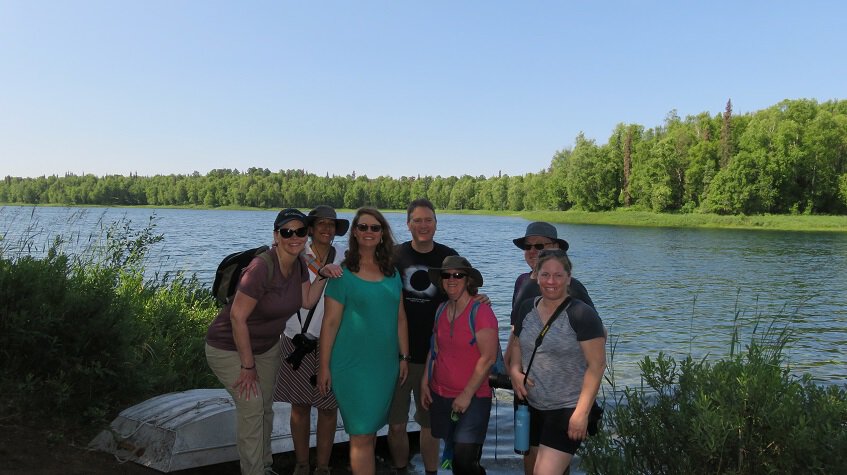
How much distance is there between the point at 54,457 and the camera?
4891 mm

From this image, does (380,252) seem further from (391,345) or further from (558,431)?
(558,431)

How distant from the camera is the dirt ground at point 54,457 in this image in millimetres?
4690

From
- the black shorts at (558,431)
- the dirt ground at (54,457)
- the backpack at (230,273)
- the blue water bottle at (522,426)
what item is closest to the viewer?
the black shorts at (558,431)

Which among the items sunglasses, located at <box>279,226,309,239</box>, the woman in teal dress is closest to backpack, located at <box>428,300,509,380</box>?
the woman in teal dress

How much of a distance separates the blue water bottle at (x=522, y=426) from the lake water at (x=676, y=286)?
2848 mm

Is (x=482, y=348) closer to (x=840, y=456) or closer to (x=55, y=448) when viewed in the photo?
(x=840, y=456)

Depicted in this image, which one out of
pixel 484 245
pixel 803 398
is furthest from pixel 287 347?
pixel 484 245

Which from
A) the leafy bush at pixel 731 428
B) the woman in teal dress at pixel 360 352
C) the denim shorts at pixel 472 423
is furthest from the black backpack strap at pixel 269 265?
the leafy bush at pixel 731 428

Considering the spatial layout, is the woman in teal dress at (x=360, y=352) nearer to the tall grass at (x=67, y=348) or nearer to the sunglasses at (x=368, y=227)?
the sunglasses at (x=368, y=227)

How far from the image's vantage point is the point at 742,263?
34.0 metres

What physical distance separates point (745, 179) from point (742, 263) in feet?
166

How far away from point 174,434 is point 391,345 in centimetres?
208

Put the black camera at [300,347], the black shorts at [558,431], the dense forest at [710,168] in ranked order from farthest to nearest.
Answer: the dense forest at [710,168], the black camera at [300,347], the black shorts at [558,431]

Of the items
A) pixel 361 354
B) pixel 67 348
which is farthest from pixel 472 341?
pixel 67 348
